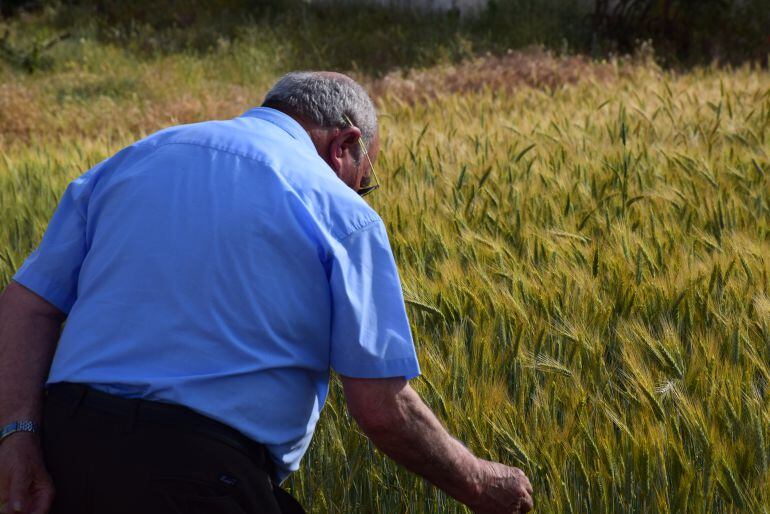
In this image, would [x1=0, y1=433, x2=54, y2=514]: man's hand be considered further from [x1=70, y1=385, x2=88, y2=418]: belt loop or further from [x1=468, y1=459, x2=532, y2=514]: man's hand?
[x1=468, y1=459, x2=532, y2=514]: man's hand

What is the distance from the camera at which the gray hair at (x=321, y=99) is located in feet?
6.94

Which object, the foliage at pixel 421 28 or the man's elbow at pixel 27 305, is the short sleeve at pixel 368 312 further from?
the foliage at pixel 421 28

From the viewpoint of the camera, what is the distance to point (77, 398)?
186 centimetres

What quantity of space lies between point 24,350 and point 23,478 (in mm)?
266

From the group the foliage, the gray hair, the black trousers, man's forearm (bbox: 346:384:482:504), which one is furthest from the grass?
the foliage

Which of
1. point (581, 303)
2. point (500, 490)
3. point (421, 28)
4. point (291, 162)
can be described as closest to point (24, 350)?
point (291, 162)

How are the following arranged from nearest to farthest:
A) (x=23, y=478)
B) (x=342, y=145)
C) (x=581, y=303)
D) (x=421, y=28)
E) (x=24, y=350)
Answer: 1. (x=23, y=478)
2. (x=24, y=350)
3. (x=342, y=145)
4. (x=581, y=303)
5. (x=421, y=28)

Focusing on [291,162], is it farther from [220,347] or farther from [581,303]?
[581,303]

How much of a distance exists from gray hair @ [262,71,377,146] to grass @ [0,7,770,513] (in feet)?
2.28

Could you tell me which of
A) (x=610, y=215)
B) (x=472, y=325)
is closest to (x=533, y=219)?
(x=610, y=215)

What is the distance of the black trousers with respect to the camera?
69.4 inches

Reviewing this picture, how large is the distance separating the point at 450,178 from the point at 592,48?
7.01m

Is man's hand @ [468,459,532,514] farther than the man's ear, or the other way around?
the man's ear

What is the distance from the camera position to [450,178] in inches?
166
